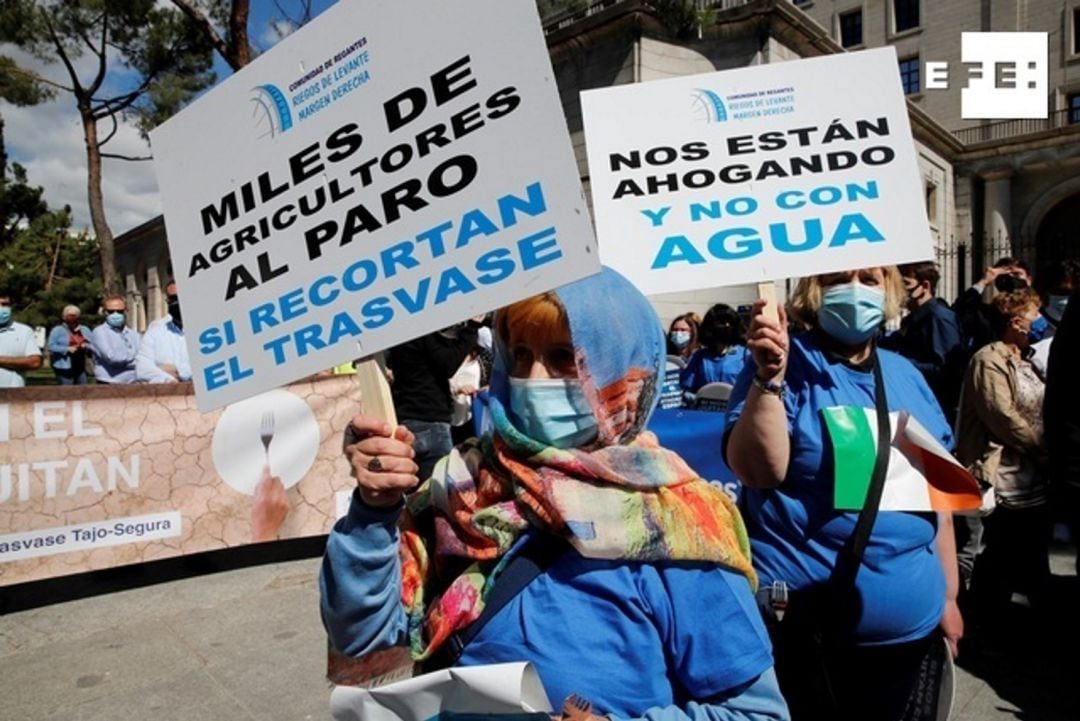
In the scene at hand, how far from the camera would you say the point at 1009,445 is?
Answer: 392cm

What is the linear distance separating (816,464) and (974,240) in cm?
3549

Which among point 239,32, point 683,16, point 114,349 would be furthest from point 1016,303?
point 683,16

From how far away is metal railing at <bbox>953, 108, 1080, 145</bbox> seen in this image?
32.7m

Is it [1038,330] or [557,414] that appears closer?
[557,414]

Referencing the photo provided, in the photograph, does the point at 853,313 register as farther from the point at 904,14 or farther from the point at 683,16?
the point at 904,14

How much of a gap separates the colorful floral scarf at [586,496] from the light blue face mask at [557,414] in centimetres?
2

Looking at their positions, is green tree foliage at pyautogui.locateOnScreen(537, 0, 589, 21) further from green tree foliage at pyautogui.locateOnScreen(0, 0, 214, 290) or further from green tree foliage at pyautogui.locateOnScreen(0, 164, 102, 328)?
green tree foliage at pyautogui.locateOnScreen(0, 164, 102, 328)

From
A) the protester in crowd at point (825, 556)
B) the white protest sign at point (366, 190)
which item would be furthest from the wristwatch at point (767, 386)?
the white protest sign at point (366, 190)

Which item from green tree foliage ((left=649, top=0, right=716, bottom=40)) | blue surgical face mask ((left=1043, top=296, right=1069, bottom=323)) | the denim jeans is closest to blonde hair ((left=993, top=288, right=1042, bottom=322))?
blue surgical face mask ((left=1043, top=296, right=1069, bottom=323))

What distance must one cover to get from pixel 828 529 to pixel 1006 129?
126 ft

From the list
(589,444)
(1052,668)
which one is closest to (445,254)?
(589,444)

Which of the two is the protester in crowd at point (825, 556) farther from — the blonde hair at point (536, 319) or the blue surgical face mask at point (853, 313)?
the blonde hair at point (536, 319)

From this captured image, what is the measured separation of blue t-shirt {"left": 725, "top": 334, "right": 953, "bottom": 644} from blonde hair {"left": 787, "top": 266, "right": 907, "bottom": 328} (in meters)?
0.15

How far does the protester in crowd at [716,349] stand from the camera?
536 centimetres
